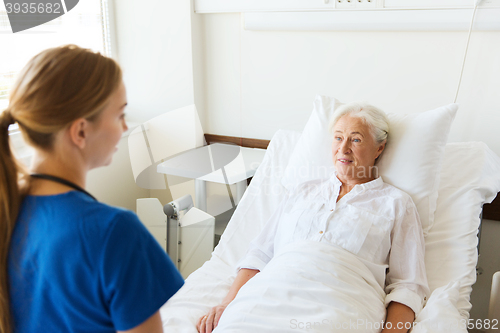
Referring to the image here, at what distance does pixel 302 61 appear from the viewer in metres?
2.13

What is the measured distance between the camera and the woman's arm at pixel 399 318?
48.5 inches

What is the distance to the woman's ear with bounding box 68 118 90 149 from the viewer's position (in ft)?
2.07

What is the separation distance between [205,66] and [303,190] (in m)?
1.11

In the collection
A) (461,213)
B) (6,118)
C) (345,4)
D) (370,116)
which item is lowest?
A: (461,213)

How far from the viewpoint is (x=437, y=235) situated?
4.97ft

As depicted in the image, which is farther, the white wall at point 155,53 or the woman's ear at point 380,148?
the white wall at point 155,53

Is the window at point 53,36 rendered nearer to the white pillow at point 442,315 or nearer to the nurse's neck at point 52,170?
the nurse's neck at point 52,170

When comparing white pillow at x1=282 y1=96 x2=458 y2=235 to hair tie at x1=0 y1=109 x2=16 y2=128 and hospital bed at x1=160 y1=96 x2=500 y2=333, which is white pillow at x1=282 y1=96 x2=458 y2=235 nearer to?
hospital bed at x1=160 y1=96 x2=500 y2=333

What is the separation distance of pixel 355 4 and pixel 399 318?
4.43ft

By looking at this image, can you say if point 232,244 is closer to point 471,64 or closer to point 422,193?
point 422,193

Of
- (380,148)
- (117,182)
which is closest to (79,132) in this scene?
(380,148)

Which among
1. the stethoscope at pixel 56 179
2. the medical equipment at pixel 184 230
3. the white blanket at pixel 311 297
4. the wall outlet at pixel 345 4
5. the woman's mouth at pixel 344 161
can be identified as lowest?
the medical equipment at pixel 184 230

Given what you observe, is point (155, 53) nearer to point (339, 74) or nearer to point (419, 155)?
point (339, 74)

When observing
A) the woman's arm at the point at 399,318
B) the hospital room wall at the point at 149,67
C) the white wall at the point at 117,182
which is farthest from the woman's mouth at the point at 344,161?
the white wall at the point at 117,182
